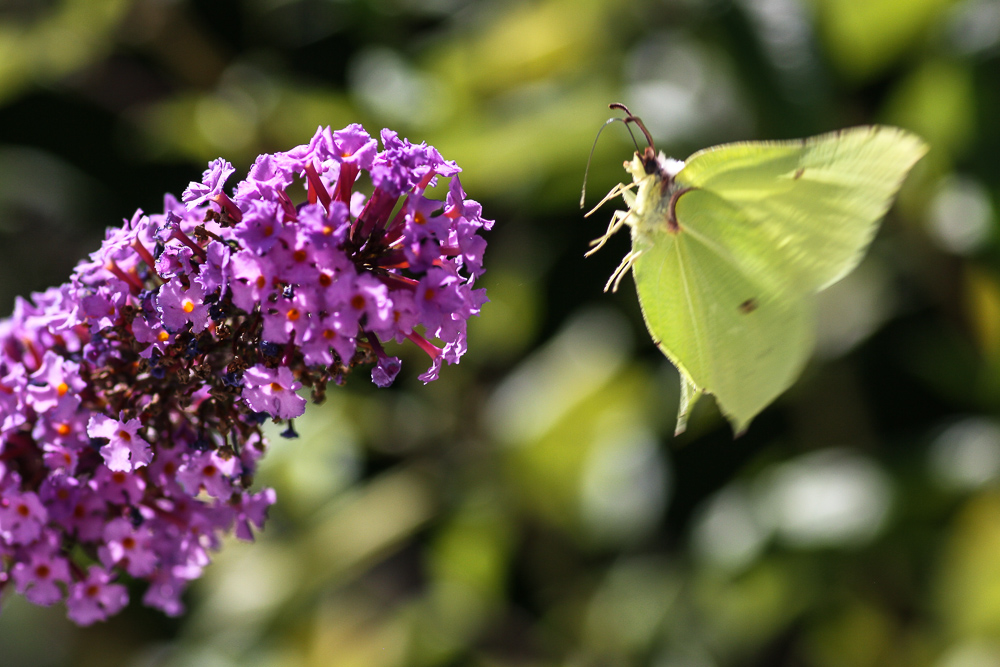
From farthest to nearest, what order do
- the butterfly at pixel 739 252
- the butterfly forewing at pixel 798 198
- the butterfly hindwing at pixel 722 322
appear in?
1. the butterfly hindwing at pixel 722 322
2. the butterfly at pixel 739 252
3. the butterfly forewing at pixel 798 198

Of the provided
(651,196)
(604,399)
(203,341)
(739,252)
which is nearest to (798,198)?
(739,252)

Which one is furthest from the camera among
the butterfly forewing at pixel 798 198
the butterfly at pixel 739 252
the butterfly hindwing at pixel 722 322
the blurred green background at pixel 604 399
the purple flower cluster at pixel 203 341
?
the blurred green background at pixel 604 399

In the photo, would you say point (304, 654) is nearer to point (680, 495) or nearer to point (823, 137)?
point (680, 495)

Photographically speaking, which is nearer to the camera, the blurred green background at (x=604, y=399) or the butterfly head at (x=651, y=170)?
the butterfly head at (x=651, y=170)

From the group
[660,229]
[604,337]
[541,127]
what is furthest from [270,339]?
[604,337]

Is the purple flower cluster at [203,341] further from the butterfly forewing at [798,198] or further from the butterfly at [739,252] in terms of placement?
the butterfly forewing at [798,198]

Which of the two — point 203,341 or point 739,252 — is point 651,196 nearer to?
point 739,252

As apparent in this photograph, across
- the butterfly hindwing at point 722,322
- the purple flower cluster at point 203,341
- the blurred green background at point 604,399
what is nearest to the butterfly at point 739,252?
the butterfly hindwing at point 722,322
